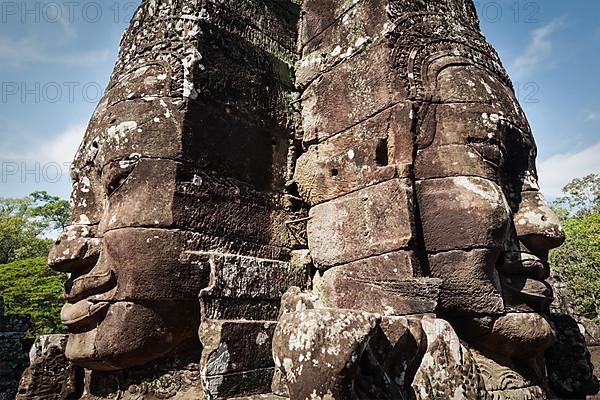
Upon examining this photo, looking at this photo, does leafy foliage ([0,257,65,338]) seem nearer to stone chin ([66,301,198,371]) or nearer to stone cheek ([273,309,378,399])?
stone chin ([66,301,198,371])

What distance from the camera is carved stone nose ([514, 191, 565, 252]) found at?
12.0 feet

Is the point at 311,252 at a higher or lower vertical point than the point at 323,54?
lower

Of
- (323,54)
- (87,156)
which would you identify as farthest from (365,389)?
(323,54)

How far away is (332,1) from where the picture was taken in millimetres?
4801

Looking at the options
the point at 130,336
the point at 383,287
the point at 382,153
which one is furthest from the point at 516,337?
the point at 130,336

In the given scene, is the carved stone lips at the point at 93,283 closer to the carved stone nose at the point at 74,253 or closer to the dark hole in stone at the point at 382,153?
the carved stone nose at the point at 74,253

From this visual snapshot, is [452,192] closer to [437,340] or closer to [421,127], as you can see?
[421,127]

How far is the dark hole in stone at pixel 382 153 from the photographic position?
12.5ft

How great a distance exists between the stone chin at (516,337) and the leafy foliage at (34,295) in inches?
845

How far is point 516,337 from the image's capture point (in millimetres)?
3400

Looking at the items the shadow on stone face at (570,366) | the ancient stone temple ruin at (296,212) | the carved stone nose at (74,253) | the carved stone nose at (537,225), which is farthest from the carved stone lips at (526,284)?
the carved stone nose at (74,253)

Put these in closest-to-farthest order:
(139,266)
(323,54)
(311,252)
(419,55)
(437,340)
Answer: (437,340) < (139,266) < (419,55) < (311,252) < (323,54)

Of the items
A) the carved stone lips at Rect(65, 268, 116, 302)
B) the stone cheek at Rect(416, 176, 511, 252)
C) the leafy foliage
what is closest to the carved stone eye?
the carved stone lips at Rect(65, 268, 116, 302)

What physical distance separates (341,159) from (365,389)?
225cm
